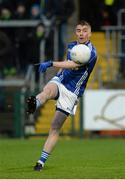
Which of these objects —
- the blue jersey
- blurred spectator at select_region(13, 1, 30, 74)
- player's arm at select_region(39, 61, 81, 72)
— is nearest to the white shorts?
the blue jersey

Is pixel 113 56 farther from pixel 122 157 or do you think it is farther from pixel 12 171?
pixel 12 171

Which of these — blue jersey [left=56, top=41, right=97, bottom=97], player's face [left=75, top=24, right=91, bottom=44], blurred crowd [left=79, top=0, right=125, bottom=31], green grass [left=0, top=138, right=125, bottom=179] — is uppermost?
player's face [left=75, top=24, right=91, bottom=44]

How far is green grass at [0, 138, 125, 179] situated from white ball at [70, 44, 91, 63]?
167 centimetres

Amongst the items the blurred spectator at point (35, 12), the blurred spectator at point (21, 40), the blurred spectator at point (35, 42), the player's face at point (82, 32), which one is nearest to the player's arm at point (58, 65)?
the player's face at point (82, 32)

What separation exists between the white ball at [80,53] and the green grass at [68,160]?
167 centimetres

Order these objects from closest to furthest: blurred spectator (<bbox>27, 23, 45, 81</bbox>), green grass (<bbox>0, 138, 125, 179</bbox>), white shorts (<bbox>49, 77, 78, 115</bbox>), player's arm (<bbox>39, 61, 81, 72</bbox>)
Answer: green grass (<bbox>0, 138, 125, 179</bbox>), player's arm (<bbox>39, 61, 81, 72</bbox>), white shorts (<bbox>49, 77, 78, 115</bbox>), blurred spectator (<bbox>27, 23, 45, 81</bbox>)

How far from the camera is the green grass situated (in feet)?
39.2

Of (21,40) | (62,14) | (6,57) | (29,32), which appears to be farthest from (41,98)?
(29,32)

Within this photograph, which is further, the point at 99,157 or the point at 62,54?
the point at 62,54

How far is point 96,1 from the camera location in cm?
2839

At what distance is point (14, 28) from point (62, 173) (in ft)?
50.0

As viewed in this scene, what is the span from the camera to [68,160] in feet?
48.8

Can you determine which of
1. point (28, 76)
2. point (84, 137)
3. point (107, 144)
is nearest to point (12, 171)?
point (107, 144)

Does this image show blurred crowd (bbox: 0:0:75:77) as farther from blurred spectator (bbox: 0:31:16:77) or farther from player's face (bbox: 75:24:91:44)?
player's face (bbox: 75:24:91:44)
